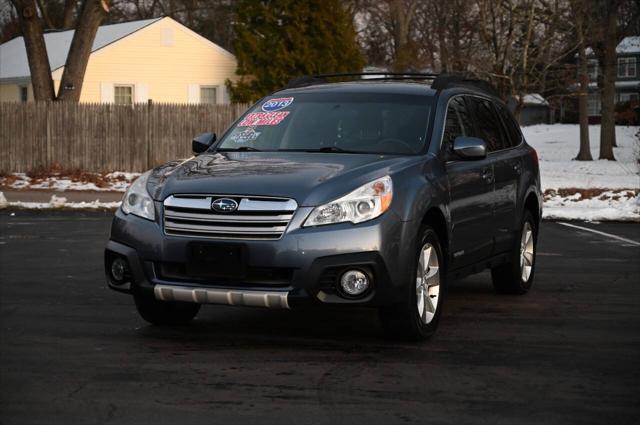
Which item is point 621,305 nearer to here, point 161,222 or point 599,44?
point 161,222

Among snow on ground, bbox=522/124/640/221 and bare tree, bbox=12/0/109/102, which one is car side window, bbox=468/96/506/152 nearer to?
snow on ground, bbox=522/124/640/221

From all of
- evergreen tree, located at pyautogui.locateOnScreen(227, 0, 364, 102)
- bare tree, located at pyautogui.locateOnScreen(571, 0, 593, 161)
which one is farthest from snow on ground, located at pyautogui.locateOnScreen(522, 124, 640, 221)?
evergreen tree, located at pyautogui.locateOnScreen(227, 0, 364, 102)

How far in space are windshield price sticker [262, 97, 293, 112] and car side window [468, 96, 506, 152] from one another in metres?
1.53

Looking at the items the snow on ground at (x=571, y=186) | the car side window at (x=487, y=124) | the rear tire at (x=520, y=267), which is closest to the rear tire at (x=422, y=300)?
the car side window at (x=487, y=124)

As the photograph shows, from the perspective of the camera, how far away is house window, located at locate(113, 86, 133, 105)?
41.5 m

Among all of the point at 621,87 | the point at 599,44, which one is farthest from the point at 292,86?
the point at 621,87

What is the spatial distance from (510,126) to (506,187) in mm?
1118

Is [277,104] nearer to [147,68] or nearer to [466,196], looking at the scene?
[466,196]

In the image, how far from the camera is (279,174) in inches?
308

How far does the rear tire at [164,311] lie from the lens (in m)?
8.45

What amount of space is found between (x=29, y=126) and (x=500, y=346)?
2524 cm

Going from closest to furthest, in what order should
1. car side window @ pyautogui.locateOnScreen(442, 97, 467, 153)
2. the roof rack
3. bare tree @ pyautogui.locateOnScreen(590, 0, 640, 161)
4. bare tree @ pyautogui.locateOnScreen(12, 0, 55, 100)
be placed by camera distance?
car side window @ pyautogui.locateOnScreen(442, 97, 467, 153)
the roof rack
bare tree @ pyautogui.locateOnScreen(12, 0, 55, 100)
bare tree @ pyautogui.locateOnScreen(590, 0, 640, 161)

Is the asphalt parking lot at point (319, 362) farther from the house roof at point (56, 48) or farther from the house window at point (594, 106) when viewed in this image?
the house window at point (594, 106)

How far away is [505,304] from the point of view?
10.1 metres
